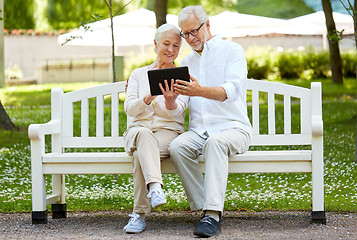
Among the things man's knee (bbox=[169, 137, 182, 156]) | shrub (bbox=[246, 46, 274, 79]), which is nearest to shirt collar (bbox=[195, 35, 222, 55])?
man's knee (bbox=[169, 137, 182, 156])

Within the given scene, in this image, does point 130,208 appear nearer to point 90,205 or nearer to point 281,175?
point 90,205

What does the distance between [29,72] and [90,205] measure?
19.5 meters

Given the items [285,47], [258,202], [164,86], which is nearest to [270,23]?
[285,47]

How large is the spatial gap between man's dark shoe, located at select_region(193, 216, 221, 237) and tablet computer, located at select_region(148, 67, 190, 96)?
86 cm

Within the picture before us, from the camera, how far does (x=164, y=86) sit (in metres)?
4.22

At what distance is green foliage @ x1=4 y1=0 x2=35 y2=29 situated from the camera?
1111 inches

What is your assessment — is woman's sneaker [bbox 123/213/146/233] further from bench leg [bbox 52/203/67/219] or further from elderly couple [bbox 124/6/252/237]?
bench leg [bbox 52/203/67/219]

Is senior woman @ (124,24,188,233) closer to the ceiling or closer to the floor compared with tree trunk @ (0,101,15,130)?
closer to the ceiling

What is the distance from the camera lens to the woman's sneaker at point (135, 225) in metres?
4.20

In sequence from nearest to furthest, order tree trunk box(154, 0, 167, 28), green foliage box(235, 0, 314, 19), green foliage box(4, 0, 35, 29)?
tree trunk box(154, 0, 167, 28), green foliage box(4, 0, 35, 29), green foliage box(235, 0, 314, 19)

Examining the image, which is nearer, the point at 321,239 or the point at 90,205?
the point at 321,239

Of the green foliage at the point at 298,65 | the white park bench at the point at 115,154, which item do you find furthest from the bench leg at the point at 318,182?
the green foliage at the point at 298,65

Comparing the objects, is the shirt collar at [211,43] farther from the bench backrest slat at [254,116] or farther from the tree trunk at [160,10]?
the tree trunk at [160,10]

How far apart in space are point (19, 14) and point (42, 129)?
2556 cm
